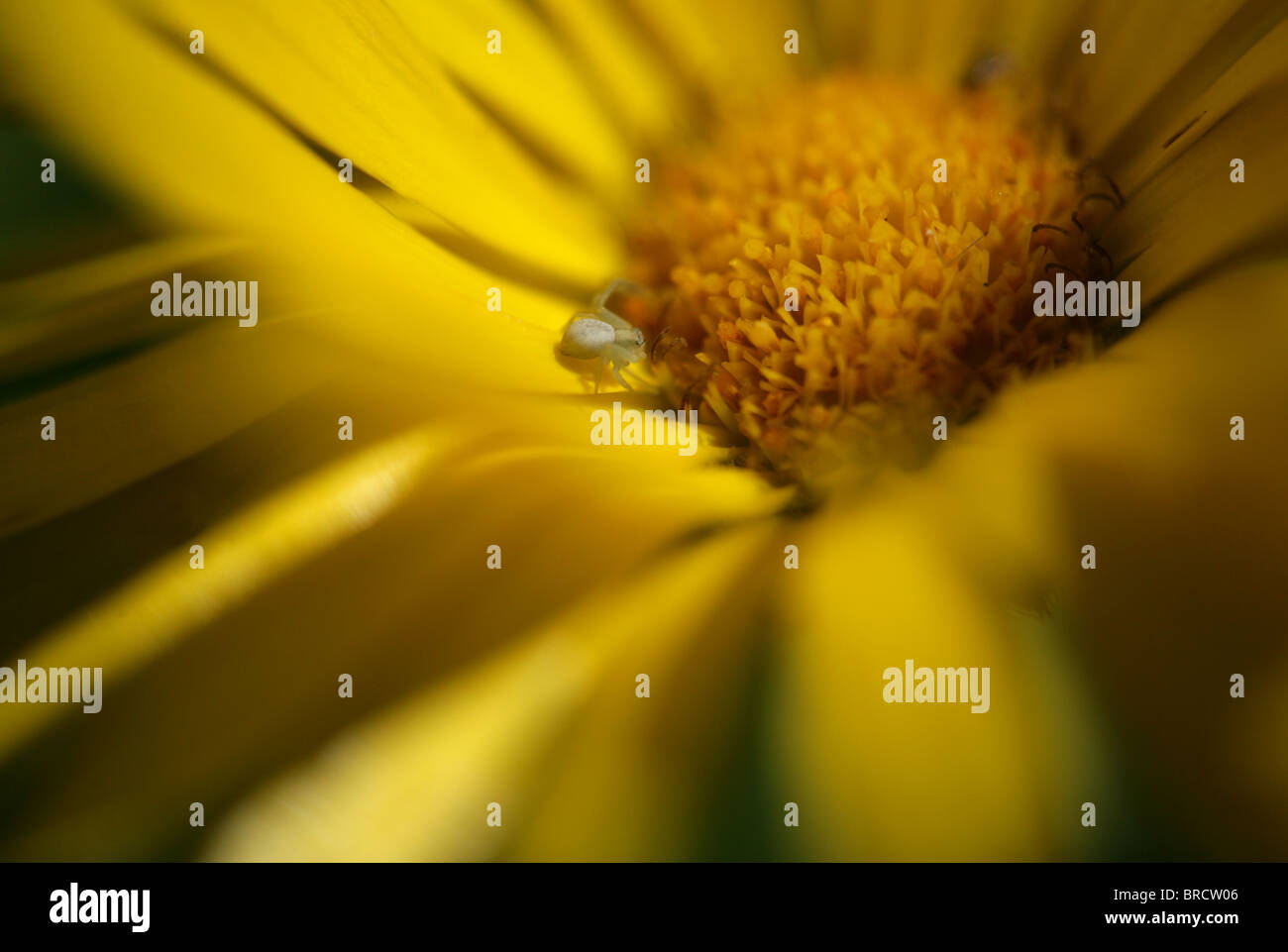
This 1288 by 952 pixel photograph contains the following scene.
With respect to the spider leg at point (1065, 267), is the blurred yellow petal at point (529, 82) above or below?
above

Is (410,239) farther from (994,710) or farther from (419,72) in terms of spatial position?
(994,710)

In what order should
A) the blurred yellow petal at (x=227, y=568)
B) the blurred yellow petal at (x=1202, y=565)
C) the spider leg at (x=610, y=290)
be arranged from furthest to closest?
1. the spider leg at (x=610, y=290)
2. the blurred yellow petal at (x=227, y=568)
3. the blurred yellow petal at (x=1202, y=565)

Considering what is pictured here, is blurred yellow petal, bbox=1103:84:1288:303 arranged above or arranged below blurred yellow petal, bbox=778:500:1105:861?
above

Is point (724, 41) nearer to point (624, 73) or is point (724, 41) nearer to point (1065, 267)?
point (624, 73)

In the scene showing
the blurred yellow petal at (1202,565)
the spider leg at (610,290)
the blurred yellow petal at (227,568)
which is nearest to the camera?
the blurred yellow petal at (1202,565)

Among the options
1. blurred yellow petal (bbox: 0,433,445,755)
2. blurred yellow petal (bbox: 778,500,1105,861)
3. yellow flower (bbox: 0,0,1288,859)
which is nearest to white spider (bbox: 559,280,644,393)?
yellow flower (bbox: 0,0,1288,859)

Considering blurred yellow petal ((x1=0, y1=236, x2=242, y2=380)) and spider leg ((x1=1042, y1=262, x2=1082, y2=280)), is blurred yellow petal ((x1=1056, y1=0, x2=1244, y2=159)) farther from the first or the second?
blurred yellow petal ((x1=0, y1=236, x2=242, y2=380))

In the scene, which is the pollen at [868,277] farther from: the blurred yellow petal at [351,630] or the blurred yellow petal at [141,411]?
the blurred yellow petal at [141,411]

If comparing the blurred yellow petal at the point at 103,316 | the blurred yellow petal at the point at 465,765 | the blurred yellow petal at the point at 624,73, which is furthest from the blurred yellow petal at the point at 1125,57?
the blurred yellow petal at the point at 103,316
